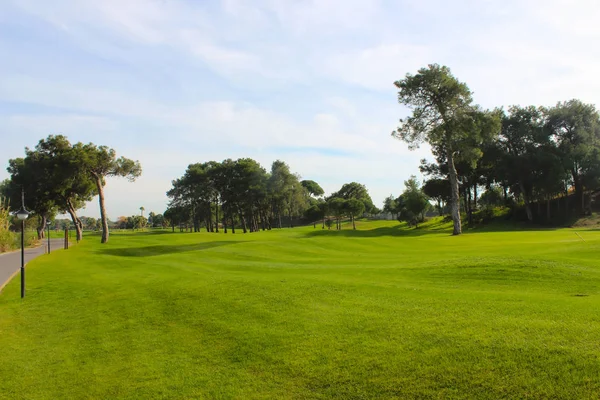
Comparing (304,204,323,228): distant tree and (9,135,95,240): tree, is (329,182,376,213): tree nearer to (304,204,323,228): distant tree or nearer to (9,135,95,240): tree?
(304,204,323,228): distant tree

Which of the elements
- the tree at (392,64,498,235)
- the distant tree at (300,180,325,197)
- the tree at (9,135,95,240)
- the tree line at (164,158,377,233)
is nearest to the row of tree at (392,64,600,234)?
the tree at (392,64,498,235)

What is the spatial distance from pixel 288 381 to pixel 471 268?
9184mm

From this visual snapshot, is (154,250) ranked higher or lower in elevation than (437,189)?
lower

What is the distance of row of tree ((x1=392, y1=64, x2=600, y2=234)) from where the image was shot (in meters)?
44.9

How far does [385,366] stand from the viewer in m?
6.32

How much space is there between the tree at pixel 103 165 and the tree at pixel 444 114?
104 feet

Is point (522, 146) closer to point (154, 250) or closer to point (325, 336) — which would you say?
point (154, 250)

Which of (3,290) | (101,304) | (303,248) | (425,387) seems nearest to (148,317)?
(101,304)

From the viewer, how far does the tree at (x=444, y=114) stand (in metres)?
44.4

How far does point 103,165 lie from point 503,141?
5512 cm

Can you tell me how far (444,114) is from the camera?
149 ft

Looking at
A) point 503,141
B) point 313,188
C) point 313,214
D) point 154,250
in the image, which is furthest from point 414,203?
point 313,188

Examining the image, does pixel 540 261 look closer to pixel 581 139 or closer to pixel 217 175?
pixel 581 139

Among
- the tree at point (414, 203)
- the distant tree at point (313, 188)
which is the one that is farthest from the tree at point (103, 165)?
the distant tree at point (313, 188)
